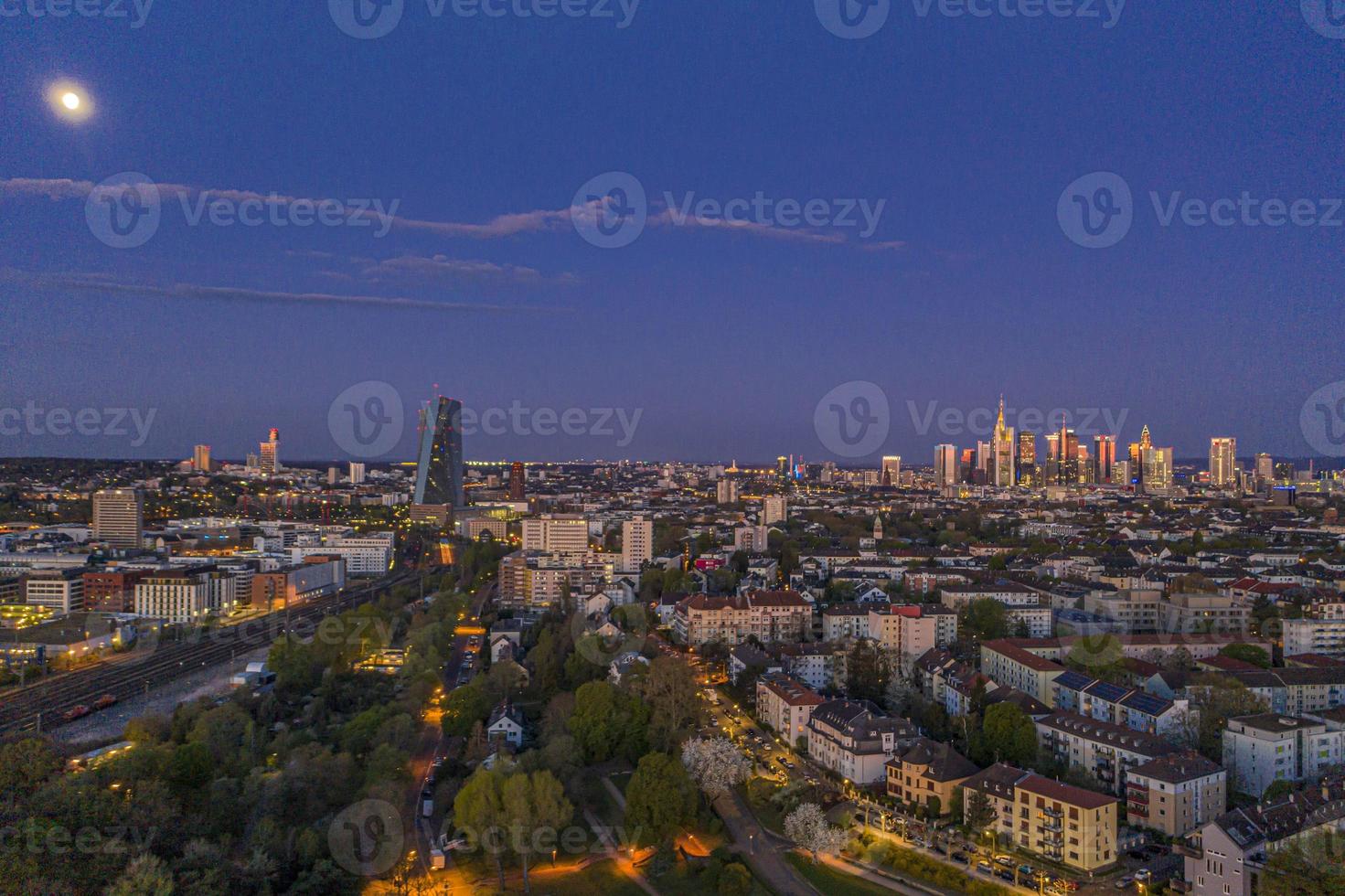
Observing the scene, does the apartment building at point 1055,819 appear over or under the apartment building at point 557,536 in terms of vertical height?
under

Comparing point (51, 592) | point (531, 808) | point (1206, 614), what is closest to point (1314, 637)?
point (1206, 614)

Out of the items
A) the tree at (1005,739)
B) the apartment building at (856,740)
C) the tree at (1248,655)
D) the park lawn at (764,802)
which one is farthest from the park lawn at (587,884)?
the tree at (1248,655)

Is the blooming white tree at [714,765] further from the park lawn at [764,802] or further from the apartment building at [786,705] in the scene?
the apartment building at [786,705]

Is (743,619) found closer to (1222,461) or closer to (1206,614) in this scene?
(1206,614)

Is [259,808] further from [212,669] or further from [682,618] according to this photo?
[682,618]

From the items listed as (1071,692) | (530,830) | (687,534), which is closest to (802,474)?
(687,534)

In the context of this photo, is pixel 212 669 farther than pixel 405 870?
Yes

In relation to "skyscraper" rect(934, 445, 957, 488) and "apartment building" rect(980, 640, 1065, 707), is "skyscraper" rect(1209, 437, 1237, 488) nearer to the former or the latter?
"skyscraper" rect(934, 445, 957, 488)
